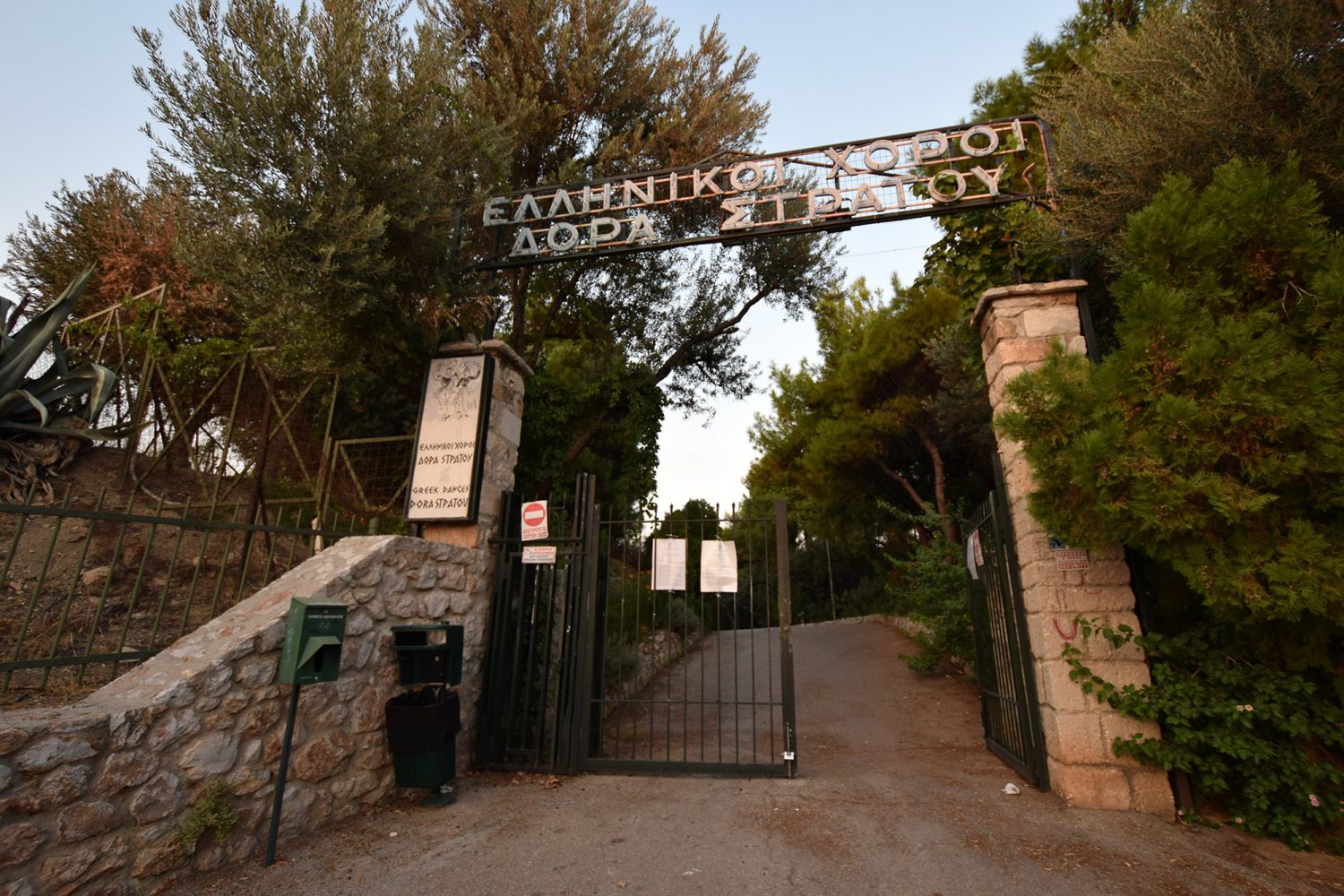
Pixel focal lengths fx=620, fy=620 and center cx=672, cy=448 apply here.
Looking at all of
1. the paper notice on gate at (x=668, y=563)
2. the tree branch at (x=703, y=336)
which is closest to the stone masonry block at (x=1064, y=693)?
the paper notice on gate at (x=668, y=563)

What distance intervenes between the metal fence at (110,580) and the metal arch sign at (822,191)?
11.5 feet

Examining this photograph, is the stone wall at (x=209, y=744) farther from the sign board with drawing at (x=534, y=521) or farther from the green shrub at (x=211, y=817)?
the sign board with drawing at (x=534, y=521)

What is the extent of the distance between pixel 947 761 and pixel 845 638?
776 cm

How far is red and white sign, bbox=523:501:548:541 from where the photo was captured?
17.2ft

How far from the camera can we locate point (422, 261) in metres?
5.68

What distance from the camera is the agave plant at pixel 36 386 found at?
18.7 ft

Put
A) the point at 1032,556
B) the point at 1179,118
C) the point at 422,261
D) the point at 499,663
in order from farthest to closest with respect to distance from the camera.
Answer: the point at 422,261 → the point at 499,663 → the point at 1032,556 → the point at 1179,118

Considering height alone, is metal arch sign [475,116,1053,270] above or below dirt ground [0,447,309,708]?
above

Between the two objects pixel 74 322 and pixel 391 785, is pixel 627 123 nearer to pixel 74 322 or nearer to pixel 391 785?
pixel 74 322

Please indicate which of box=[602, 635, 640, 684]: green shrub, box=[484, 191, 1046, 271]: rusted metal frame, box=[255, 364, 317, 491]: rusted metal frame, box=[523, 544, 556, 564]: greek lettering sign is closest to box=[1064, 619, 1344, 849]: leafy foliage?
box=[484, 191, 1046, 271]: rusted metal frame

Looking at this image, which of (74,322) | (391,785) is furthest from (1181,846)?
(74,322)

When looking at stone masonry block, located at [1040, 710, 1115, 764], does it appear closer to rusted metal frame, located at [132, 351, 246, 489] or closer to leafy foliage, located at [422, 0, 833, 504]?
leafy foliage, located at [422, 0, 833, 504]

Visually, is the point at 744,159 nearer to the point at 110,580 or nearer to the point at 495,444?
the point at 495,444

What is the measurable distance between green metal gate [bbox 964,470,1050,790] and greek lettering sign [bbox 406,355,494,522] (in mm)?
4256
